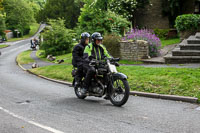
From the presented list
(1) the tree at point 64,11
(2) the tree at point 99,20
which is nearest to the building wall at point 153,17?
(2) the tree at point 99,20

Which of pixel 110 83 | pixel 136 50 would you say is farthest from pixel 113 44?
pixel 110 83

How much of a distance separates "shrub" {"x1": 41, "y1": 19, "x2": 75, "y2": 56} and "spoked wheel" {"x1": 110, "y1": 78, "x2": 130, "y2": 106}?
22218 mm

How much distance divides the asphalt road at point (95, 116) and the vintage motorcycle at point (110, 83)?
0.27 meters

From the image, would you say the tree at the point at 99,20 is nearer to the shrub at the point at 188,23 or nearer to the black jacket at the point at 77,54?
the shrub at the point at 188,23

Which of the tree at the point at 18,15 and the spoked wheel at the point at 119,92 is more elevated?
the tree at the point at 18,15

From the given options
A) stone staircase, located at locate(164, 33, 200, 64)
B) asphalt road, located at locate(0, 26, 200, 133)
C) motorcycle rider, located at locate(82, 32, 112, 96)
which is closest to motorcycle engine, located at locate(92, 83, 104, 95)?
motorcycle rider, located at locate(82, 32, 112, 96)

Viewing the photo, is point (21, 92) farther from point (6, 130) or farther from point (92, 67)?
point (6, 130)

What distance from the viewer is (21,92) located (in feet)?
35.4

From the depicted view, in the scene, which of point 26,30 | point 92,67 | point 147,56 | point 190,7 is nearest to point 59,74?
point 147,56

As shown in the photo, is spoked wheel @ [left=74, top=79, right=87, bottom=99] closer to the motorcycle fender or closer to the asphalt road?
the asphalt road

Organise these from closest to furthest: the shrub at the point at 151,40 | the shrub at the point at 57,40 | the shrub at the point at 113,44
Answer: the shrub at the point at 151,40 → the shrub at the point at 113,44 → the shrub at the point at 57,40

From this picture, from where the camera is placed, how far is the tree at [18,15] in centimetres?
8838

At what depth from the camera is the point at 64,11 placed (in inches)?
2707

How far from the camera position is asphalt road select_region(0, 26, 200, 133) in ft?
18.4
